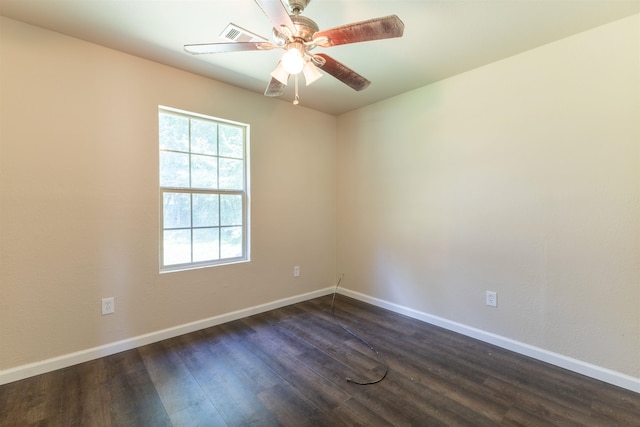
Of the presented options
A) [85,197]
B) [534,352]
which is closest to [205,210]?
[85,197]

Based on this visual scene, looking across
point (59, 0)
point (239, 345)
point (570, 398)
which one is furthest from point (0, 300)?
point (570, 398)

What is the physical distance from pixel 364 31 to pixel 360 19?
2.03 feet

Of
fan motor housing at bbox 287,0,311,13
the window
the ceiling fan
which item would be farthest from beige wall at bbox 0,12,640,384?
fan motor housing at bbox 287,0,311,13

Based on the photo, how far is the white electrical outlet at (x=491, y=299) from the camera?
2.47 meters

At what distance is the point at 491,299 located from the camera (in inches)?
98.2

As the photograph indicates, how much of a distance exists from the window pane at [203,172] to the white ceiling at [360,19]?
0.81m

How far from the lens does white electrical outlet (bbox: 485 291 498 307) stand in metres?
2.47

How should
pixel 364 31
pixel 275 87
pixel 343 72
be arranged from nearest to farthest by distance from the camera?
pixel 364 31
pixel 343 72
pixel 275 87

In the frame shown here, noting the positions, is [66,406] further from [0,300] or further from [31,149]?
[31,149]

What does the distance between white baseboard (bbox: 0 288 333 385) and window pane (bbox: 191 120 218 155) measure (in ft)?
5.47

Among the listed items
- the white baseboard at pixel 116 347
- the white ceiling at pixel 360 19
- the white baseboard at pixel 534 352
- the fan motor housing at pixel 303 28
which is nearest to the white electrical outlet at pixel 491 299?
the white baseboard at pixel 534 352

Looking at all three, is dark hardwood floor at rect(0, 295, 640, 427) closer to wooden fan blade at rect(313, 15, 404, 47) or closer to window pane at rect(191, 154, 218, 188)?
window pane at rect(191, 154, 218, 188)

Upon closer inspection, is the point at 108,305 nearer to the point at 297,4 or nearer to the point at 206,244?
the point at 206,244

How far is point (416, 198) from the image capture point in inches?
120
